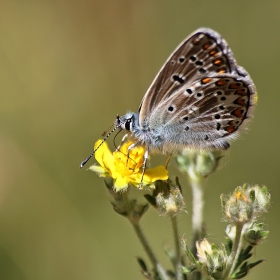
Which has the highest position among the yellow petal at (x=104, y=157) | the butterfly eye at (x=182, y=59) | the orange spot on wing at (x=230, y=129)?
the butterfly eye at (x=182, y=59)

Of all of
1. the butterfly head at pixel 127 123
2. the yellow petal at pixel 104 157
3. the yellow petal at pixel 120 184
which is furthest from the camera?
the butterfly head at pixel 127 123

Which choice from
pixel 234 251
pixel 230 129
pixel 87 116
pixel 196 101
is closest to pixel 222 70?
pixel 196 101

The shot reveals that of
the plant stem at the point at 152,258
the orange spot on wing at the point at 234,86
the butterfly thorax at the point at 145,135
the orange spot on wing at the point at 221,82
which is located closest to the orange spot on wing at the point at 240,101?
the orange spot on wing at the point at 234,86

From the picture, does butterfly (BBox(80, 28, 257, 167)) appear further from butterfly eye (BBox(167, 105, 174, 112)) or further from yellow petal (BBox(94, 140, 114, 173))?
yellow petal (BBox(94, 140, 114, 173))

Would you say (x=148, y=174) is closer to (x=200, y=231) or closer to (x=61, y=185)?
(x=200, y=231)

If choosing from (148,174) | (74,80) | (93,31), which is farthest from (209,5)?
(148,174)

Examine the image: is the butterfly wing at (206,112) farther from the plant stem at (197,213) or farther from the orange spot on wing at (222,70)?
the plant stem at (197,213)

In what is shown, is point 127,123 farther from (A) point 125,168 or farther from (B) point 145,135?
(A) point 125,168
